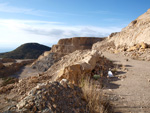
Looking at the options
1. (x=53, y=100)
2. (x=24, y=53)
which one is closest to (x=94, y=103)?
(x=53, y=100)

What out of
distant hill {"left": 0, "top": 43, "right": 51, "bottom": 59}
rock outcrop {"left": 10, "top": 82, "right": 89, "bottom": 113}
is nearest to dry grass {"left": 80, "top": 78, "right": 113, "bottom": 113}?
rock outcrop {"left": 10, "top": 82, "right": 89, "bottom": 113}

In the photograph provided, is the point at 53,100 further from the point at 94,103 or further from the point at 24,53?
→ the point at 24,53

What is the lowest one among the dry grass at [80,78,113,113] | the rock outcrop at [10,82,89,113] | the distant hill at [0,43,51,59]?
the distant hill at [0,43,51,59]

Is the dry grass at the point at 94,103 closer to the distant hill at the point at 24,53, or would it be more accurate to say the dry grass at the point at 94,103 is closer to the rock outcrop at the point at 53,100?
the rock outcrop at the point at 53,100

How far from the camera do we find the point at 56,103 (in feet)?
6.48

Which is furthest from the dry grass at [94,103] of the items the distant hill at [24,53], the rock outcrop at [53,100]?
the distant hill at [24,53]

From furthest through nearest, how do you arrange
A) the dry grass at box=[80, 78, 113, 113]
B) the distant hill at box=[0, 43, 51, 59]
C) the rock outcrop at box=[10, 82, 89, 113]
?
1. the distant hill at box=[0, 43, 51, 59]
2. the dry grass at box=[80, 78, 113, 113]
3. the rock outcrop at box=[10, 82, 89, 113]

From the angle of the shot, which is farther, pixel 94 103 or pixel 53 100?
pixel 94 103

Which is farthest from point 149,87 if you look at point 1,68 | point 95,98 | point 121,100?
point 1,68

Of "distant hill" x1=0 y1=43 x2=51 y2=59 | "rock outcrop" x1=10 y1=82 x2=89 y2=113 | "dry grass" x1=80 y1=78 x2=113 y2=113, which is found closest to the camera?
"rock outcrop" x1=10 y1=82 x2=89 y2=113

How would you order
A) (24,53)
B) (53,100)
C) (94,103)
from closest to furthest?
(53,100), (94,103), (24,53)

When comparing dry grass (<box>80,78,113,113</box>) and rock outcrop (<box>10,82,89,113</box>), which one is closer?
rock outcrop (<box>10,82,89,113</box>)

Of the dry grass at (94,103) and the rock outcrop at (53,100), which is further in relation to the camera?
the dry grass at (94,103)

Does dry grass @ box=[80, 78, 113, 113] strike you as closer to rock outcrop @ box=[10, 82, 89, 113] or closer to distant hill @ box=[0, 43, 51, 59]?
rock outcrop @ box=[10, 82, 89, 113]
